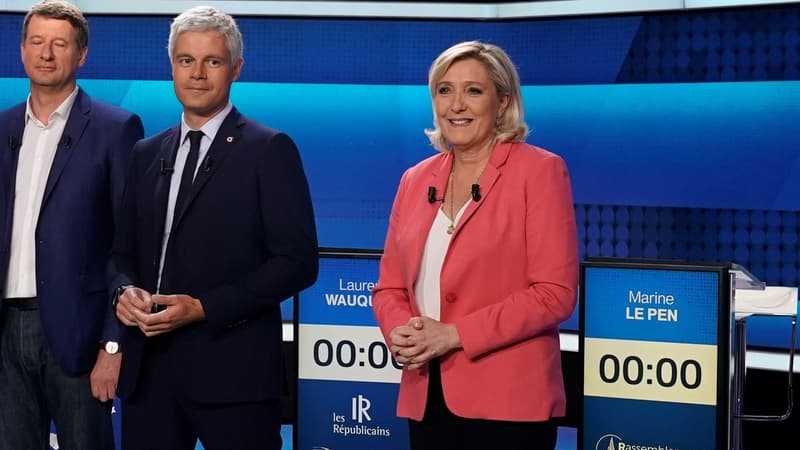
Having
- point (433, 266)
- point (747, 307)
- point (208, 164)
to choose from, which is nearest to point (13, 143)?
point (208, 164)

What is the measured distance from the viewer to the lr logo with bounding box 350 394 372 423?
12.2 feet

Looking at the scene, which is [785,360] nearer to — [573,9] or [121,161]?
[573,9]

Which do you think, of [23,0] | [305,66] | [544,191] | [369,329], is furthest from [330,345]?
[23,0]

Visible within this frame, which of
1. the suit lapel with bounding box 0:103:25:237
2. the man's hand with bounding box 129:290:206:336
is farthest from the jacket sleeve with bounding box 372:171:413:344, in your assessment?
the suit lapel with bounding box 0:103:25:237

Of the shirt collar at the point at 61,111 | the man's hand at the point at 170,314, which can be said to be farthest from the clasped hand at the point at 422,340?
the shirt collar at the point at 61,111

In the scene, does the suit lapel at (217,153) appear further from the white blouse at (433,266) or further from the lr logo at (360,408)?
the lr logo at (360,408)

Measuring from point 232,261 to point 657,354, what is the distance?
1618mm

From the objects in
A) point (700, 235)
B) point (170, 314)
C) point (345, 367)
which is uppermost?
point (700, 235)

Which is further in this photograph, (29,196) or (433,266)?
(29,196)

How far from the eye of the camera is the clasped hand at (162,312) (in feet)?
8.11

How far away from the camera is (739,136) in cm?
501

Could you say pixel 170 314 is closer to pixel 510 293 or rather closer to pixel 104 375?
pixel 104 375

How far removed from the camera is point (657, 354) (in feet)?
11.8

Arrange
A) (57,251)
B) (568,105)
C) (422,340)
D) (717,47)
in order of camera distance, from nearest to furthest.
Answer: (422,340)
(57,251)
(717,47)
(568,105)
